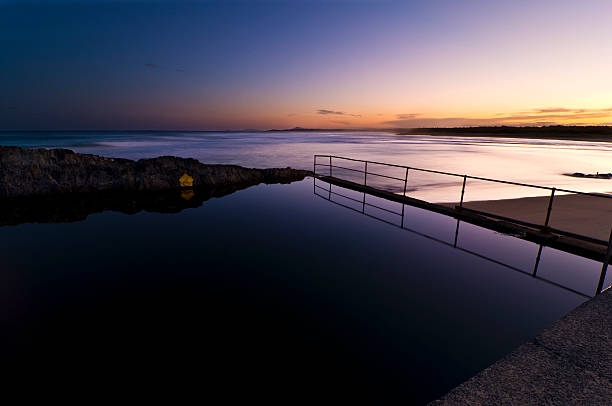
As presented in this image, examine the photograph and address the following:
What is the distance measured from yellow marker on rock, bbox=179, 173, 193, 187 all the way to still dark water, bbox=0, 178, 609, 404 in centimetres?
591

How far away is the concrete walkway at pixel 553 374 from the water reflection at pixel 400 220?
5.49 feet

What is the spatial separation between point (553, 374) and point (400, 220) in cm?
566

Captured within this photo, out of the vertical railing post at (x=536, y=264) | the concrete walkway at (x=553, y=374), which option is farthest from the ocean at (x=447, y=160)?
the concrete walkway at (x=553, y=374)

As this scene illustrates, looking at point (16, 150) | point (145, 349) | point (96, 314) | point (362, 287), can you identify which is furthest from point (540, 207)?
point (16, 150)

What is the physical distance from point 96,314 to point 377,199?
9.18 metres

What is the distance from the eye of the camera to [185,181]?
12938 millimetres

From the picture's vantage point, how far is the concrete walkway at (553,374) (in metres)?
2.31

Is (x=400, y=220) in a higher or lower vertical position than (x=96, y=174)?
lower

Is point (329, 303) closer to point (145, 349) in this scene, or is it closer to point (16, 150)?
point (145, 349)

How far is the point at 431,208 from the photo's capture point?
914cm

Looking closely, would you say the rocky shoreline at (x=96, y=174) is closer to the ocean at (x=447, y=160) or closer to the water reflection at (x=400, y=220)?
the water reflection at (x=400, y=220)

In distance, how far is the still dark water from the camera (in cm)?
293

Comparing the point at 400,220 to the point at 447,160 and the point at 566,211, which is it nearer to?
the point at 566,211

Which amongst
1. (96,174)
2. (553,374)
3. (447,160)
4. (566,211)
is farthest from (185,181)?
(447,160)
